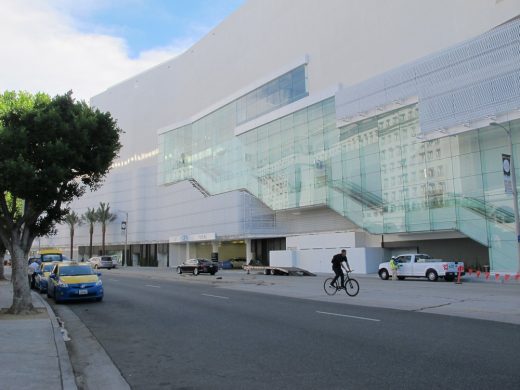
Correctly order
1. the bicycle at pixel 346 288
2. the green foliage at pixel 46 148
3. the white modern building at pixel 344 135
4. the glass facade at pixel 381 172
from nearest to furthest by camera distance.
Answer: the green foliage at pixel 46 148 → the bicycle at pixel 346 288 → the glass facade at pixel 381 172 → the white modern building at pixel 344 135

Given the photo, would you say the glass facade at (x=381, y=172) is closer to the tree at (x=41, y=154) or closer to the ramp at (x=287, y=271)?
the ramp at (x=287, y=271)

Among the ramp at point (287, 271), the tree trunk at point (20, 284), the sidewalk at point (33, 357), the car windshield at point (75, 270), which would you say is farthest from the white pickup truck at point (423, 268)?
the sidewalk at point (33, 357)

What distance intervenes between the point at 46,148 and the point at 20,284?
433 centimetres

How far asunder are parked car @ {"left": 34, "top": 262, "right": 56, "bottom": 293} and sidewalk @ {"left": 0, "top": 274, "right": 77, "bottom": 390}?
35.8ft

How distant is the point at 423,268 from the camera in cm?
2911

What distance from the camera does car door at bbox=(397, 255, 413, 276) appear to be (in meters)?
29.8

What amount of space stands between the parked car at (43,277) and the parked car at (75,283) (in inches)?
151

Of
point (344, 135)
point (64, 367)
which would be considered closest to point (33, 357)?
point (64, 367)

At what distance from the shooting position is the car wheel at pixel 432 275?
28.3 metres

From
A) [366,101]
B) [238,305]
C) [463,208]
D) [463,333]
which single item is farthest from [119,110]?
[463,333]

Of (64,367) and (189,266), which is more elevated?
(189,266)

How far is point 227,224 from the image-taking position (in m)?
58.3

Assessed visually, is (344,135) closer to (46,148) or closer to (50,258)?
(50,258)

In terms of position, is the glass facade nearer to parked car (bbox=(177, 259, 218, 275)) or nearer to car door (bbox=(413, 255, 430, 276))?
car door (bbox=(413, 255, 430, 276))
